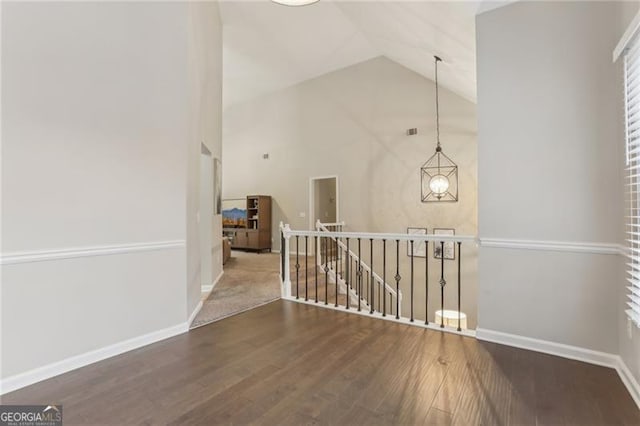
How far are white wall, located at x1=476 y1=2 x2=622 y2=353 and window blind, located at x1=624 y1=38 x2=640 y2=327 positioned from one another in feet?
0.75

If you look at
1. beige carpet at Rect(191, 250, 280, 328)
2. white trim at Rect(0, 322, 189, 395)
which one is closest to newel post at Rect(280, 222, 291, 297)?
beige carpet at Rect(191, 250, 280, 328)

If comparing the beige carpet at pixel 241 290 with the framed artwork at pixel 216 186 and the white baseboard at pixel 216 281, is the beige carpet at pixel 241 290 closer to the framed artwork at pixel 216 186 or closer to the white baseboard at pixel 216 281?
the white baseboard at pixel 216 281

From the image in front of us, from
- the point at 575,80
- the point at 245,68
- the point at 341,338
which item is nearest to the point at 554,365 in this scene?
the point at 341,338

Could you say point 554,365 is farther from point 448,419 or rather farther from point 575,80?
point 575,80

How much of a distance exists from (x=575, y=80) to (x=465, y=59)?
1.69 m

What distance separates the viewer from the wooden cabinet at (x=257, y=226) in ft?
26.4

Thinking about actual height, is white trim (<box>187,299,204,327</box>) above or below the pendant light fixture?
below

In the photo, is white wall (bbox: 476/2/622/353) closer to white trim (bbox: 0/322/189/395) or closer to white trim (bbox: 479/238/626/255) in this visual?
white trim (bbox: 479/238/626/255)

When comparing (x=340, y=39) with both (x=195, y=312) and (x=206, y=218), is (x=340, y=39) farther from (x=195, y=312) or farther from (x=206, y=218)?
(x=195, y=312)

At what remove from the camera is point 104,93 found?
2289mm

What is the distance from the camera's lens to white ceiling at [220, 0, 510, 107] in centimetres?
316

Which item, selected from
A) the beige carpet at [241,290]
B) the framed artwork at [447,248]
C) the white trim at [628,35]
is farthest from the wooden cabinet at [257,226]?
the white trim at [628,35]

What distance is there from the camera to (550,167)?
2312 millimetres

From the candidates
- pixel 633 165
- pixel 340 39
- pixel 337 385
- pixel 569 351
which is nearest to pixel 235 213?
pixel 340 39
